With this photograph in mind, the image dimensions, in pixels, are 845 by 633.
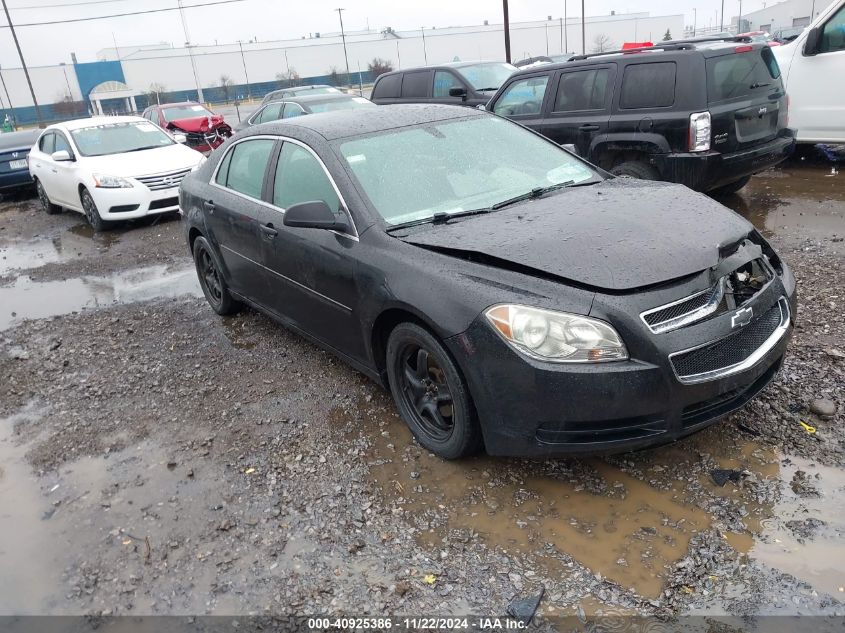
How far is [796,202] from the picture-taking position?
7508 mm

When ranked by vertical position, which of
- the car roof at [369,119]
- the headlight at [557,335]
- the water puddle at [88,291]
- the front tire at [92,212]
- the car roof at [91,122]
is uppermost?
the car roof at [369,119]

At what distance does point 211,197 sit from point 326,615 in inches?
141

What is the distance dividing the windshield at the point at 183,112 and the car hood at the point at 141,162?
8157 mm

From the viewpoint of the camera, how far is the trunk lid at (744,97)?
6.38 meters

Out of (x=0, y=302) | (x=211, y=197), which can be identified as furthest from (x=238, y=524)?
(x=0, y=302)

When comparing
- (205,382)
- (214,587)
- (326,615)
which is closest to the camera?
(326,615)

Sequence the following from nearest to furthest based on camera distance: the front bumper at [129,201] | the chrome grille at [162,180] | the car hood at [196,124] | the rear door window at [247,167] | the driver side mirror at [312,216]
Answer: the driver side mirror at [312,216] < the rear door window at [247,167] < the front bumper at [129,201] < the chrome grille at [162,180] < the car hood at [196,124]

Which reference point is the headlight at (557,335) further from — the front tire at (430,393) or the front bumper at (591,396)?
the front tire at (430,393)

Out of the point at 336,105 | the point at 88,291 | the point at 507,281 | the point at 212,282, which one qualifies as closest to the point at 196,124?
the point at 336,105

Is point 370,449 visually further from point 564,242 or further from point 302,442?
point 564,242

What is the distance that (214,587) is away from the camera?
2.72 m

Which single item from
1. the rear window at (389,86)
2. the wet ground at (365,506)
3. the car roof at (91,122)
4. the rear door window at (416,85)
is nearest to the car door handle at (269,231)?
the wet ground at (365,506)

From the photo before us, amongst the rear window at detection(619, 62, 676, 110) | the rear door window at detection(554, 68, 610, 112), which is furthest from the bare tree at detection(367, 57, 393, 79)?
the rear window at detection(619, 62, 676, 110)

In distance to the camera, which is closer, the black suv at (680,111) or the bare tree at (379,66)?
the black suv at (680,111)
